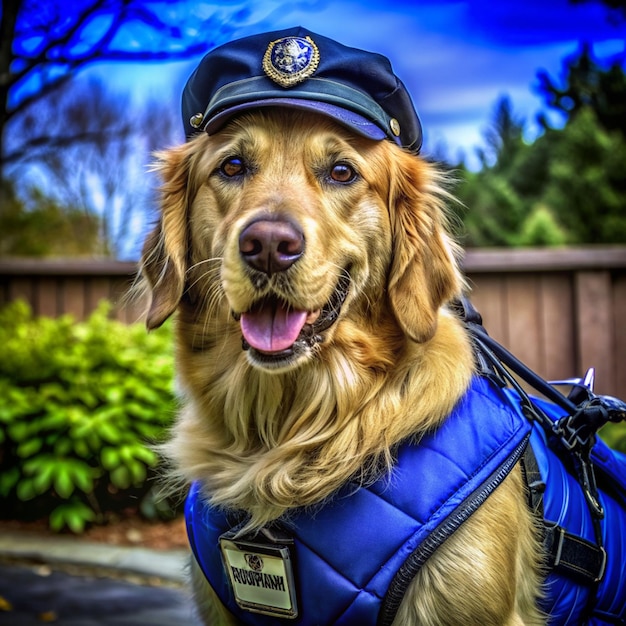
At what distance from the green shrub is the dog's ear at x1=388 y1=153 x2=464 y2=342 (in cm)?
299

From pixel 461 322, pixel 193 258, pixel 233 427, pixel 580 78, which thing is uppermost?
pixel 580 78

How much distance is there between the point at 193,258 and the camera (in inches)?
90.5

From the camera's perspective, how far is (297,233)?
1882mm

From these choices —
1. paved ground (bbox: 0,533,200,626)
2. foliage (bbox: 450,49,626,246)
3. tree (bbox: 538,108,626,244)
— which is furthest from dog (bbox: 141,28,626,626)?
tree (bbox: 538,108,626,244)

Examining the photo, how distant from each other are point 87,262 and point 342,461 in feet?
17.5

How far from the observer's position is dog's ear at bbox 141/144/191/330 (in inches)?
89.6

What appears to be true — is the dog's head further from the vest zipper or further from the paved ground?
the paved ground

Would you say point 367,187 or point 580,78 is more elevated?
point 580,78

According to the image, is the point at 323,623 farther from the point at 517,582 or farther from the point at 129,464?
the point at 129,464

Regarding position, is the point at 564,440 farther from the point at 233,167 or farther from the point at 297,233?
the point at 233,167

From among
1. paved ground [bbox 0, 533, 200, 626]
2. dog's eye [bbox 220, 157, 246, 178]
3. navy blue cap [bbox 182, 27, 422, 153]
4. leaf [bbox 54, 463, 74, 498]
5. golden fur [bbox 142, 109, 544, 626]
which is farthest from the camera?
leaf [bbox 54, 463, 74, 498]

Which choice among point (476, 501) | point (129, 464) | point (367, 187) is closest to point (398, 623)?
point (476, 501)

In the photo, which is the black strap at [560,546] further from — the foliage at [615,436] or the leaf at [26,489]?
the leaf at [26,489]

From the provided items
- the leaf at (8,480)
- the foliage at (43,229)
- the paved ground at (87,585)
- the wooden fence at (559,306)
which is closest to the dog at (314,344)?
the paved ground at (87,585)
